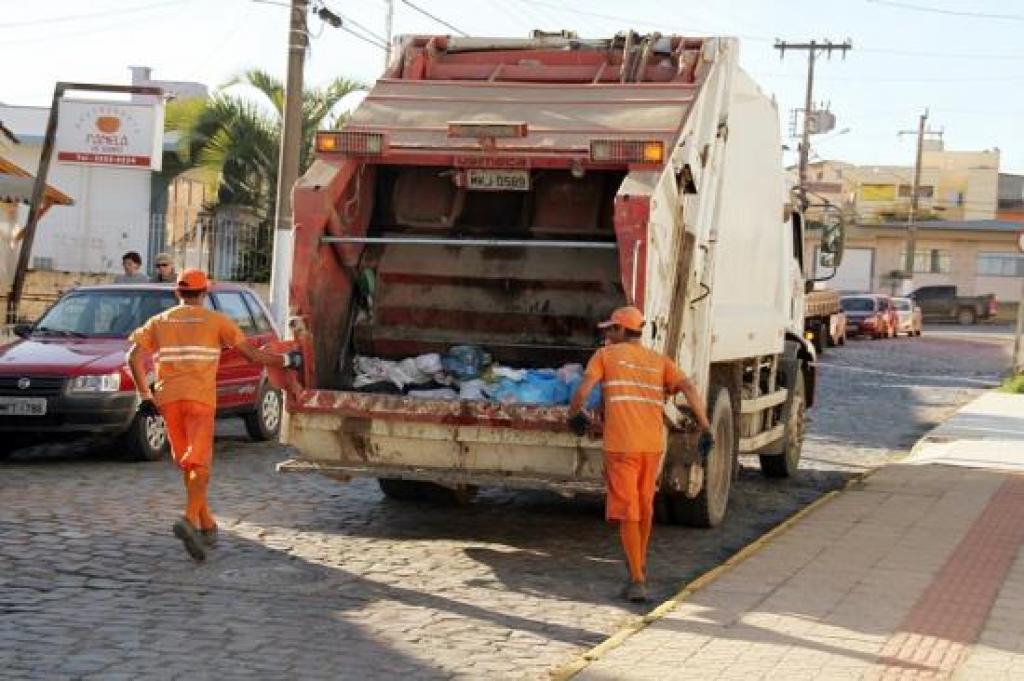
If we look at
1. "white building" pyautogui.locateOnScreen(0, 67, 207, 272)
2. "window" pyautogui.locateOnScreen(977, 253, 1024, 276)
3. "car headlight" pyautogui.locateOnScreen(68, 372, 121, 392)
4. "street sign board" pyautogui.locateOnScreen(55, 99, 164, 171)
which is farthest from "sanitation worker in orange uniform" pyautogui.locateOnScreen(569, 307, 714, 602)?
"window" pyautogui.locateOnScreen(977, 253, 1024, 276)

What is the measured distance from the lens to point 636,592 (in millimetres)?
8625

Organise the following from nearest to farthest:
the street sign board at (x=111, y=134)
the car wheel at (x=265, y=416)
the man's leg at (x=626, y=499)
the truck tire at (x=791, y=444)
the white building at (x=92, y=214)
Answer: the man's leg at (x=626, y=499), the truck tire at (x=791, y=444), the car wheel at (x=265, y=416), the street sign board at (x=111, y=134), the white building at (x=92, y=214)

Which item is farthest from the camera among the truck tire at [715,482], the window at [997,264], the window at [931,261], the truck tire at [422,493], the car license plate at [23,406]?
the window at [931,261]

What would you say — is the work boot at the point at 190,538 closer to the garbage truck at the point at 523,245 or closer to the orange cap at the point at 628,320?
the garbage truck at the point at 523,245

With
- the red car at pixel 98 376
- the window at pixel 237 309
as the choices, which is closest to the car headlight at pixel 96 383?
the red car at pixel 98 376

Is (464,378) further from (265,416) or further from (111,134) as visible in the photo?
(111,134)

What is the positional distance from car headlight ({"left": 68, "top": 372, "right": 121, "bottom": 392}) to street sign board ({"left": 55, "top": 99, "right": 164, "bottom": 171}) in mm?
14476

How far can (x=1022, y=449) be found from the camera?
18.1 meters

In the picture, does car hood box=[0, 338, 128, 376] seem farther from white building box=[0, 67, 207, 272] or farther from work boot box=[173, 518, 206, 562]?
white building box=[0, 67, 207, 272]

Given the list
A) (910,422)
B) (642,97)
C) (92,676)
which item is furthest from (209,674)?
(910,422)

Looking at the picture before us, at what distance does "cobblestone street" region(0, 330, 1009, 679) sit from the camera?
23.3ft

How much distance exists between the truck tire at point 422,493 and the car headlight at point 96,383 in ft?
8.66

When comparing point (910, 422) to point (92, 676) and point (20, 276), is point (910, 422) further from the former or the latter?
point (92, 676)

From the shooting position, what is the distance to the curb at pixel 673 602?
695cm
